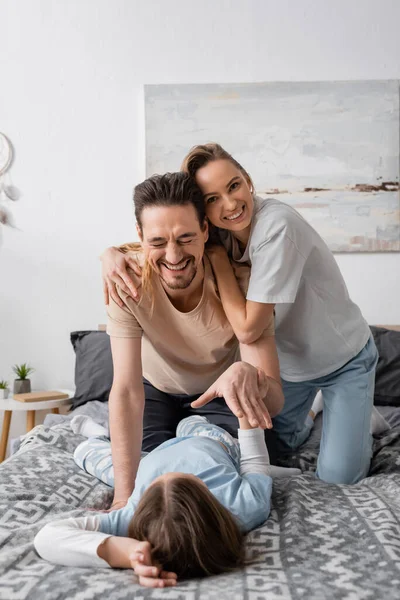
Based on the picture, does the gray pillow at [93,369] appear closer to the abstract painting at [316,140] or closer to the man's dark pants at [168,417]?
the man's dark pants at [168,417]

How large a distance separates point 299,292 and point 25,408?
1660 millimetres

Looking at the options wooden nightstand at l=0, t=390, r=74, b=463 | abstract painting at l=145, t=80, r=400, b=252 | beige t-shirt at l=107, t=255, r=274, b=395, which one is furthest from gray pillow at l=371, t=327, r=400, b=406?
wooden nightstand at l=0, t=390, r=74, b=463

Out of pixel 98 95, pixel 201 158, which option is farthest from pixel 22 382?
pixel 201 158

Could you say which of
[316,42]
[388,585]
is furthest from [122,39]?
[388,585]

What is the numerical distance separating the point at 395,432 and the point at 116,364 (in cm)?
109

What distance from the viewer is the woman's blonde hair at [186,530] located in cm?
118

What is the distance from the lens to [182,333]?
196cm

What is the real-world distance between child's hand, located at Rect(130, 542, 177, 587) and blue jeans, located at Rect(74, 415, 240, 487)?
0.54m

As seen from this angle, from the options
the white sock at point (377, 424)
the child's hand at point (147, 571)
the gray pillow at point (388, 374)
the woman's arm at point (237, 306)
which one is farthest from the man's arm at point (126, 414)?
the gray pillow at point (388, 374)

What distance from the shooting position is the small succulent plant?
327 cm

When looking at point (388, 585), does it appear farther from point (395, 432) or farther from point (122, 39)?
point (122, 39)

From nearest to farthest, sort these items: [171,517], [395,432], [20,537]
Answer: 1. [171,517]
2. [20,537]
3. [395,432]

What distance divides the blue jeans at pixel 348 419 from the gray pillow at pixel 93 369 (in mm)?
1089

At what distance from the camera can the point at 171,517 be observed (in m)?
1.21
